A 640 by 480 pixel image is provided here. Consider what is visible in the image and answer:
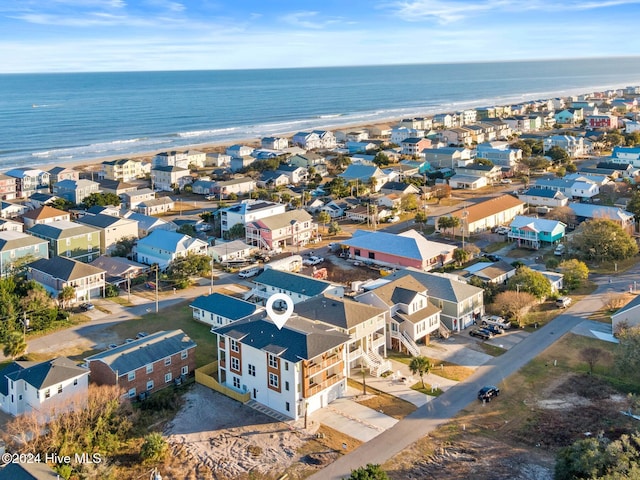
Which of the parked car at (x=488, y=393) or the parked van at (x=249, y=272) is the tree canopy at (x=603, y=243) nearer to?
the parked car at (x=488, y=393)

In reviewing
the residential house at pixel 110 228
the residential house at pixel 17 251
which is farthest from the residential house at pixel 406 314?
the residential house at pixel 110 228

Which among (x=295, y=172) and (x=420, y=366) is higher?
(x=295, y=172)

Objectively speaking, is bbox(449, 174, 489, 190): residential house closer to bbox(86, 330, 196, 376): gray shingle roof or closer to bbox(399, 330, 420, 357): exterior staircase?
bbox(399, 330, 420, 357): exterior staircase

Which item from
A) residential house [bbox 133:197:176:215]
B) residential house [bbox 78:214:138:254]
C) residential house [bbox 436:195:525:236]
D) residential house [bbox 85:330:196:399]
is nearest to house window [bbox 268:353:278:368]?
residential house [bbox 85:330:196:399]

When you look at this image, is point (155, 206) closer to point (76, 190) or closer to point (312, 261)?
point (76, 190)

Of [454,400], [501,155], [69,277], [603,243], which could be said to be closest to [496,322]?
[454,400]

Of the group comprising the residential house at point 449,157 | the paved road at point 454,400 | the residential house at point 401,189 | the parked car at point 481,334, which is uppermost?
the residential house at point 449,157
